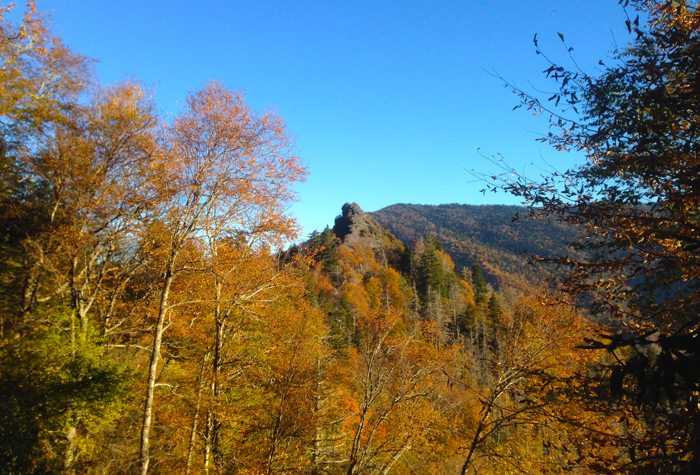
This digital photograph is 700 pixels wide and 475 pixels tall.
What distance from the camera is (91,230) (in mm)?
10117

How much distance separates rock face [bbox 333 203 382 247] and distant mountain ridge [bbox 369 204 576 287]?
13588mm

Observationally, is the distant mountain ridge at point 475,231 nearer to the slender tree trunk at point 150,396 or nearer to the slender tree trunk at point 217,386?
the slender tree trunk at point 217,386

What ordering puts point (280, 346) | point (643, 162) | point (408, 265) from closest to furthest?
point (643, 162)
point (280, 346)
point (408, 265)

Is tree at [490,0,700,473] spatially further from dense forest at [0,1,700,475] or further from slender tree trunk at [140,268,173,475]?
slender tree trunk at [140,268,173,475]

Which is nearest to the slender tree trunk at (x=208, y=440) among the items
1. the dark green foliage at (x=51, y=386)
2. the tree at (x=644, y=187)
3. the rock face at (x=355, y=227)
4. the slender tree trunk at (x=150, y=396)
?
the dark green foliage at (x=51, y=386)

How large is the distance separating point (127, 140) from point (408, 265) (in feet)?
179

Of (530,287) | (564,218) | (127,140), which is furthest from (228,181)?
(530,287)

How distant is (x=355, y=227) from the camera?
74250 millimetres

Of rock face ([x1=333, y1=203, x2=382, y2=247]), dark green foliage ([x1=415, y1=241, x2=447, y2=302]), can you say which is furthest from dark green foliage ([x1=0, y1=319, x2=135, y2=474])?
rock face ([x1=333, y1=203, x2=382, y2=247])

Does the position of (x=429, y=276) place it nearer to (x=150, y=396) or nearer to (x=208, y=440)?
(x=208, y=440)

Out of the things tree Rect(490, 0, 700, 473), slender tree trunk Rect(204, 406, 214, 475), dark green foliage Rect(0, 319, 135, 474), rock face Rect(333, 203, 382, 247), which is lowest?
slender tree trunk Rect(204, 406, 214, 475)

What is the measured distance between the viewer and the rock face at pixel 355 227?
7109 centimetres

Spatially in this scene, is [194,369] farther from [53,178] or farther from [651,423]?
[651,423]

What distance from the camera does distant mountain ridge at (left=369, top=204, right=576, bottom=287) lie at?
9025 cm
